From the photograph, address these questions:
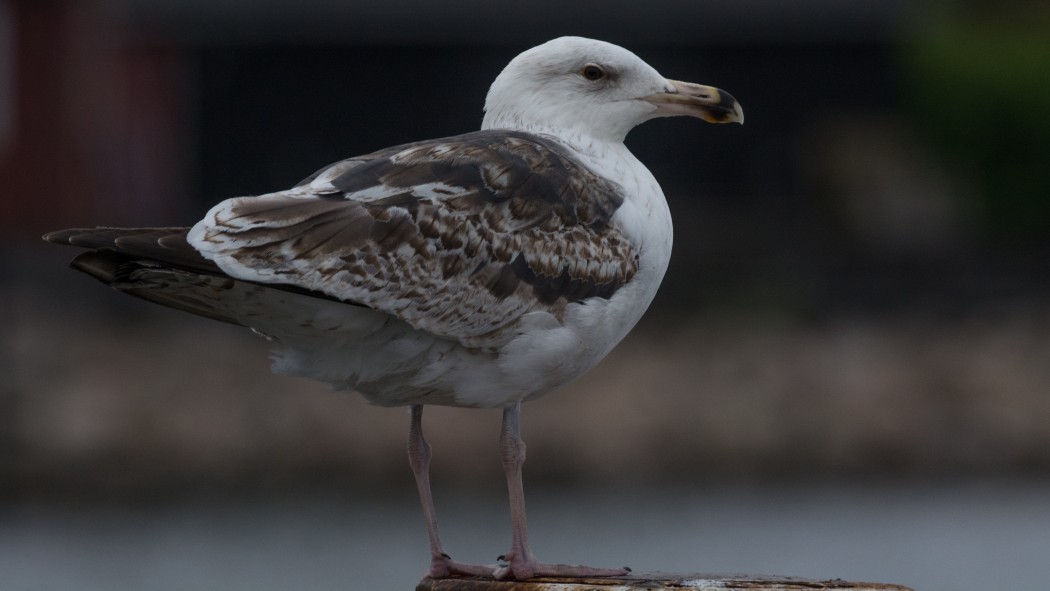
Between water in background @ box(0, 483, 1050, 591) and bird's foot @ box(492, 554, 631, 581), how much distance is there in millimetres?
12322

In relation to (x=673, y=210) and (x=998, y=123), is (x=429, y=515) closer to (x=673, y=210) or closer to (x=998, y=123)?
(x=673, y=210)

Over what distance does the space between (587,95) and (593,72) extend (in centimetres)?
10

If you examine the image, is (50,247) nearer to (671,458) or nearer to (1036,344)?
(671,458)

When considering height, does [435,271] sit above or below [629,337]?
below

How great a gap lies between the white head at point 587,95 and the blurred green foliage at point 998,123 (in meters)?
21.9

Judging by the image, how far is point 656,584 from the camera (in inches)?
243

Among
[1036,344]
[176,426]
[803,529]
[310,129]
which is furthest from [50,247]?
[1036,344]

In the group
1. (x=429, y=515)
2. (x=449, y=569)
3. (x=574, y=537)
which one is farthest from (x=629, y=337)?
(x=449, y=569)

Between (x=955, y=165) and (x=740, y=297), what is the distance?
5.65 metres

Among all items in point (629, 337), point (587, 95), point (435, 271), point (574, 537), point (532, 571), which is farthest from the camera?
point (629, 337)

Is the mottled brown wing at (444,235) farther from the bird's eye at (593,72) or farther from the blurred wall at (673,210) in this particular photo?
the blurred wall at (673,210)

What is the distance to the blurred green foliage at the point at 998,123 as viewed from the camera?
28922 millimetres

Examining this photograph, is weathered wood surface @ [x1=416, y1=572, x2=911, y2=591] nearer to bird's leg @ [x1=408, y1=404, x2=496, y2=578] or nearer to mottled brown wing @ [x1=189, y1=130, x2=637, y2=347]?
bird's leg @ [x1=408, y1=404, x2=496, y2=578]

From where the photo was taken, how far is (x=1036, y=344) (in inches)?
1051
